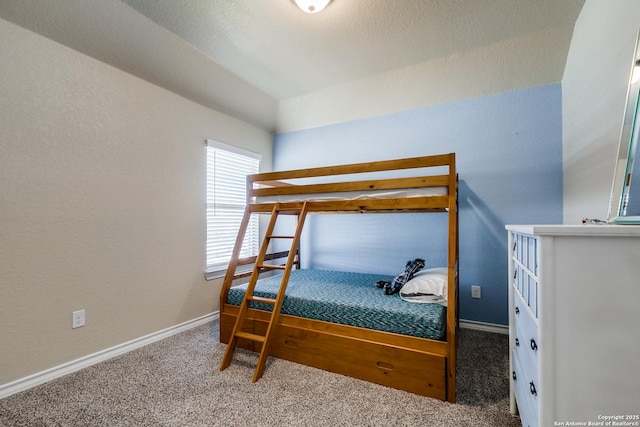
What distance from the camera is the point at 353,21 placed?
82.7 inches

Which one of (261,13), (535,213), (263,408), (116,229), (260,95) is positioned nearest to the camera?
(263,408)

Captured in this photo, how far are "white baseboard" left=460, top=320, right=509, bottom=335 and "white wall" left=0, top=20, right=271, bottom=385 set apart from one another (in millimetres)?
2679

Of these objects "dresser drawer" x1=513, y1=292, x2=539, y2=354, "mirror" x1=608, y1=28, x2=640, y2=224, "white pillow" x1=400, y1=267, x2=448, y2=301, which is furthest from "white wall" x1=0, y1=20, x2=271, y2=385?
"mirror" x1=608, y1=28, x2=640, y2=224

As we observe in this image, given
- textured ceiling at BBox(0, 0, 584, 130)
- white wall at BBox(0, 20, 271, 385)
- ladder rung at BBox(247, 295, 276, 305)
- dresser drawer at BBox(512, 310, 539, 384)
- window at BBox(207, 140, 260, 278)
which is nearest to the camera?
dresser drawer at BBox(512, 310, 539, 384)

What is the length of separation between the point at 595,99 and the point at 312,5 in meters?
1.86

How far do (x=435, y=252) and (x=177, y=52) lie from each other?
2989 millimetres

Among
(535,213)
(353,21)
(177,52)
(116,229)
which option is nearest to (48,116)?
(116,229)

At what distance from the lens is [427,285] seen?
6.67 feet

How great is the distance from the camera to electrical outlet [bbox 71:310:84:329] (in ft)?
6.57

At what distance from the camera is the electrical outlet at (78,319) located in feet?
6.57

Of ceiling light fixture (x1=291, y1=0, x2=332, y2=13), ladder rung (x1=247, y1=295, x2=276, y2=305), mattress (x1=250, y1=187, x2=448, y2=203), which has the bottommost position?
ladder rung (x1=247, y1=295, x2=276, y2=305)

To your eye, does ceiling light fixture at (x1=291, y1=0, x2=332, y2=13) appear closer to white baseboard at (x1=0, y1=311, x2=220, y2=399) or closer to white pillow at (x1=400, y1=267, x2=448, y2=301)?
white pillow at (x1=400, y1=267, x2=448, y2=301)

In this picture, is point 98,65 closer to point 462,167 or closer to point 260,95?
point 260,95

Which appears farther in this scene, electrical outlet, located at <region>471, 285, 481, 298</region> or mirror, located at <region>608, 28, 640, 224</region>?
electrical outlet, located at <region>471, 285, 481, 298</region>
